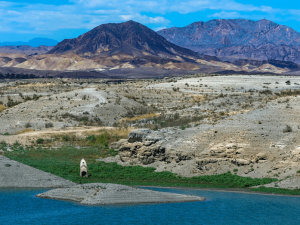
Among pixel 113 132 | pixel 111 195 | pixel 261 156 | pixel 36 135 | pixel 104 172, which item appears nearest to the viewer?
pixel 111 195

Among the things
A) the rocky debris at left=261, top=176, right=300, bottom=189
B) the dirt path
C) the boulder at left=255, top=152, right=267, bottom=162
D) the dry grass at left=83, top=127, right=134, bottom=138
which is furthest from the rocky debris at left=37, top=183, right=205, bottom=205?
the dry grass at left=83, top=127, right=134, bottom=138

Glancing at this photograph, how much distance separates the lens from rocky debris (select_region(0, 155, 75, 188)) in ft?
88.9

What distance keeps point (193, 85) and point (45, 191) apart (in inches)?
3080

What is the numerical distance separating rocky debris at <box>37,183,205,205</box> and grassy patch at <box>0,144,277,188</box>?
3628 mm

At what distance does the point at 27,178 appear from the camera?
2777 cm

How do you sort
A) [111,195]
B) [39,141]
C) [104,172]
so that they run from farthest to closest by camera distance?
1. [39,141]
2. [104,172]
3. [111,195]

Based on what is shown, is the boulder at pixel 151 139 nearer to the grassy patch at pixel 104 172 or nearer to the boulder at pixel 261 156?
the grassy patch at pixel 104 172

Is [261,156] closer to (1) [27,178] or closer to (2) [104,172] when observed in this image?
(2) [104,172]

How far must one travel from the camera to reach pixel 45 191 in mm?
26094

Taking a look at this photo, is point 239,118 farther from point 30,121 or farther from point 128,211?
point 30,121

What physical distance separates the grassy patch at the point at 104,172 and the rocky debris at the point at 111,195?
363 centimetres

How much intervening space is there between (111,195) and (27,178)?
7.01 meters

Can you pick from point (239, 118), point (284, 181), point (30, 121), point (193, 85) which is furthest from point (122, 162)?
point (193, 85)

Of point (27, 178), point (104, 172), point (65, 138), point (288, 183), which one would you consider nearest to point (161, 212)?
point (288, 183)
